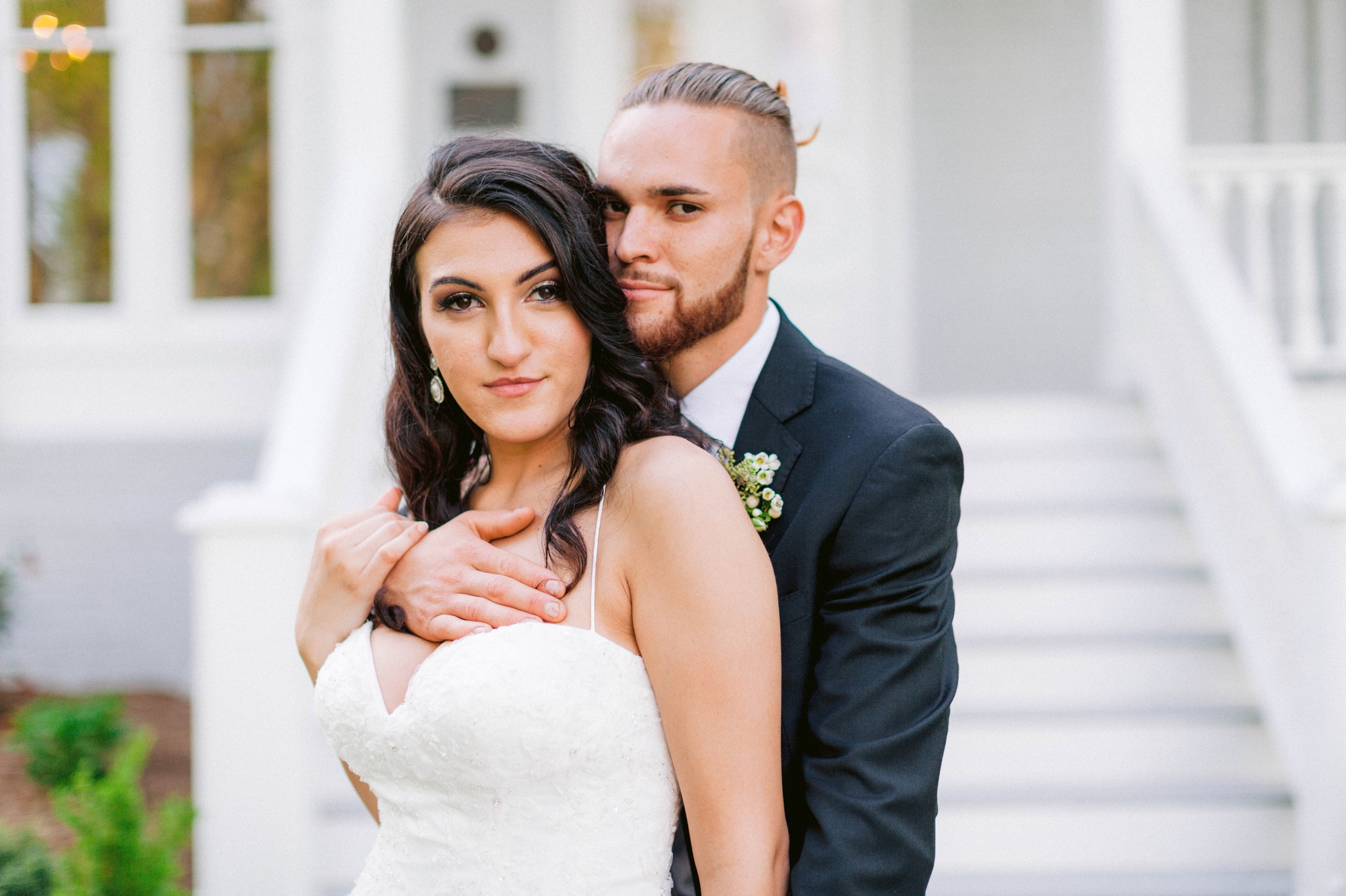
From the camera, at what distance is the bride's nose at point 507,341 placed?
71.4 inches

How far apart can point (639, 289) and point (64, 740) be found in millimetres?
4332

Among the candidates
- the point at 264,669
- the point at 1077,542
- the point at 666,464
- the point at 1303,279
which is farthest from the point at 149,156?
the point at 1303,279

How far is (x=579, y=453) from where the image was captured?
191 centimetres

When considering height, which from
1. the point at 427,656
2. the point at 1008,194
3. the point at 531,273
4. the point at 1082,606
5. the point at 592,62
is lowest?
the point at 1082,606

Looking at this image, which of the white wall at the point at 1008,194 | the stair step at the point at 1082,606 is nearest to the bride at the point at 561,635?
the stair step at the point at 1082,606

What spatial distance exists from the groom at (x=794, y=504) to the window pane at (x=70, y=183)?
20.2 feet

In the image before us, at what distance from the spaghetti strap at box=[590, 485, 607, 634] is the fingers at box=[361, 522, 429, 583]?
0.34m

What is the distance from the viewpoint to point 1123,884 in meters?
3.97

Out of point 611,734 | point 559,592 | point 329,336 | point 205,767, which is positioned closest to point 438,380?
point 559,592

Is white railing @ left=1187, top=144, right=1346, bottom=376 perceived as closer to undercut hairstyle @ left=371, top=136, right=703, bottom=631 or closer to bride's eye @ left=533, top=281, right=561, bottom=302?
undercut hairstyle @ left=371, top=136, right=703, bottom=631

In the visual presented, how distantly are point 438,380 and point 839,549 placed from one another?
31.0 inches

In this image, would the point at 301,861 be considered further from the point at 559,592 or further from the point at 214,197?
the point at 214,197

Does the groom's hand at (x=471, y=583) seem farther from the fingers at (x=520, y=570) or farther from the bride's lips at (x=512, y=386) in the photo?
the bride's lips at (x=512, y=386)

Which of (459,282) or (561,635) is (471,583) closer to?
(561,635)
